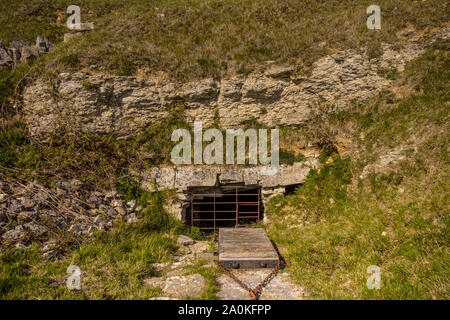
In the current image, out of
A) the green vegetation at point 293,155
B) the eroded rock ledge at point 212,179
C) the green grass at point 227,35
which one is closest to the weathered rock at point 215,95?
the green vegetation at point 293,155

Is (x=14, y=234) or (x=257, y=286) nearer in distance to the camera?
(x=257, y=286)

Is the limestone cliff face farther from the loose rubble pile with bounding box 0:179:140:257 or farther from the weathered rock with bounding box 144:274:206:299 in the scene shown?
the weathered rock with bounding box 144:274:206:299

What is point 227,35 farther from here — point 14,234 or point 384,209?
point 14,234

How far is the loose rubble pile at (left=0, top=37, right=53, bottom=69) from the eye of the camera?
10508mm

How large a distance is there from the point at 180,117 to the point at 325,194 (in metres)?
6.28

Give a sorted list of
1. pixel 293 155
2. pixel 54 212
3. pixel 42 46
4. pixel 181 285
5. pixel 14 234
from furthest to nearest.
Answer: pixel 42 46
pixel 293 155
pixel 54 212
pixel 14 234
pixel 181 285

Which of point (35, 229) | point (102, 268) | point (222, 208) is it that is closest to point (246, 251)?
point (102, 268)

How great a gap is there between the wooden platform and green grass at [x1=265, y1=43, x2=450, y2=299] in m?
0.58

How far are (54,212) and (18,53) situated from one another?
8942 mm

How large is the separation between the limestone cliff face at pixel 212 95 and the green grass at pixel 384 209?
0.99 meters

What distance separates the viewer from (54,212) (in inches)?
270
